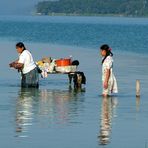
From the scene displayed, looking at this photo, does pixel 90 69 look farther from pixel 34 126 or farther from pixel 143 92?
pixel 34 126

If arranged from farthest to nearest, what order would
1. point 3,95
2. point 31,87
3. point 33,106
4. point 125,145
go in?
point 31,87 → point 3,95 → point 33,106 → point 125,145

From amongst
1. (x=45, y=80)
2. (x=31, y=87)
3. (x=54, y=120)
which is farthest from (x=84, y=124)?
(x=45, y=80)

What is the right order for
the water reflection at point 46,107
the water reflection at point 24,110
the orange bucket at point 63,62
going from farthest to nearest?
1. the orange bucket at point 63,62
2. the water reflection at point 46,107
3. the water reflection at point 24,110

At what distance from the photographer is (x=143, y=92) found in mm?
23734

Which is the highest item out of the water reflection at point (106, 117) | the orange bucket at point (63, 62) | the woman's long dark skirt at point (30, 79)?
the orange bucket at point (63, 62)

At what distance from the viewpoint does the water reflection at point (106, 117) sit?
15.6 metres

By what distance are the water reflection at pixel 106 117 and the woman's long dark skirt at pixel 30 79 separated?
2.46 metres

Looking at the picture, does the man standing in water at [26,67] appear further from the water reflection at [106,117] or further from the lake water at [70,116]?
the water reflection at [106,117]

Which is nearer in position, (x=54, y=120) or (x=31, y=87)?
(x=54, y=120)

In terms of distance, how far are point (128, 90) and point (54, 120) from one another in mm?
6950

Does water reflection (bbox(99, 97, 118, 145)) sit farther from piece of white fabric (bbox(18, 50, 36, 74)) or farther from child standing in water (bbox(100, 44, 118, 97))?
piece of white fabric (bbox(18, 50, 36, 74))

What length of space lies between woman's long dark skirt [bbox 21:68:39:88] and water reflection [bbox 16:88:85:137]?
0.26 m

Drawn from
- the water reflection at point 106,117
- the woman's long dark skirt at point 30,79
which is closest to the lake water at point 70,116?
the water reflection at point 106,117

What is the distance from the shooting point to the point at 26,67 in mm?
23562
